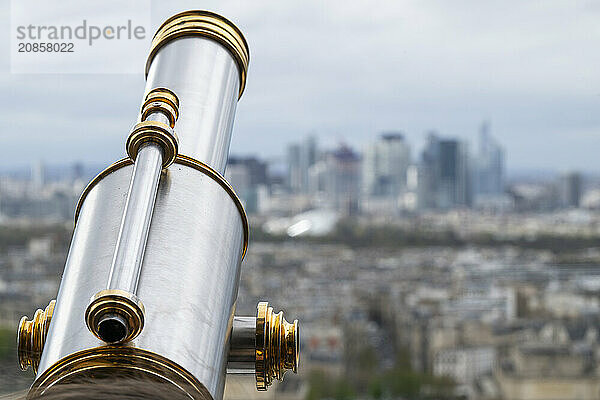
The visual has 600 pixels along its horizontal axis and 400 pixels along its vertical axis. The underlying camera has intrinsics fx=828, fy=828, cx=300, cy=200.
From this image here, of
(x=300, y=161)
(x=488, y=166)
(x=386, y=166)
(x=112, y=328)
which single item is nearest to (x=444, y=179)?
(x=488, y=166)

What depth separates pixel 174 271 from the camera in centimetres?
40

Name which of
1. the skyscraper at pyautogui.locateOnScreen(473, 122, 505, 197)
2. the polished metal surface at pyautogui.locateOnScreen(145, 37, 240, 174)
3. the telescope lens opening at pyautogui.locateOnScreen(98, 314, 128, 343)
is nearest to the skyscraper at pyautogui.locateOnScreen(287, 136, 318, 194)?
the skyscraper at pyautogui.locateOnScreen(473, 122, 505, 197)

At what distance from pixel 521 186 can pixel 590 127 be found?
0.84 m

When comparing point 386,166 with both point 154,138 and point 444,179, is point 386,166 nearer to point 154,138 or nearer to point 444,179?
point 444,179

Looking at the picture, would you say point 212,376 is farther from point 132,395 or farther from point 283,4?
point 283,4

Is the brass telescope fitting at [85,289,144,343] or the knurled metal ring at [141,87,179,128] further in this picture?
the knurled metal ring at [141,87,179,128]

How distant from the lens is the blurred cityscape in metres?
7.09

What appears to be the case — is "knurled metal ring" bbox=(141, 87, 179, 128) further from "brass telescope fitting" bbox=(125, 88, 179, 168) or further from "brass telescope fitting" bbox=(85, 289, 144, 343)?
"brass telescope fitting" bbox=(85, 289, 144, 343)

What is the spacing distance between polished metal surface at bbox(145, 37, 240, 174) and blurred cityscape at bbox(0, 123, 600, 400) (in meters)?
5.67

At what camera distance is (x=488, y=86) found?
875cm

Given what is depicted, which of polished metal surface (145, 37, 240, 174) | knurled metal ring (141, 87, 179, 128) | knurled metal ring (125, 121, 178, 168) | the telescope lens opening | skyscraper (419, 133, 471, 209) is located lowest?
the telescope lens opening

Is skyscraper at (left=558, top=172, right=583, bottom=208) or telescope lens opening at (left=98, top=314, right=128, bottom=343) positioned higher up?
skyscraper at (left=558, top=172, right=583, bottom=208)

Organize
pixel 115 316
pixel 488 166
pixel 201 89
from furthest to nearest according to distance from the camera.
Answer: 1. pixel 488 166
2. pixel 201 89
3. pixel 115 316

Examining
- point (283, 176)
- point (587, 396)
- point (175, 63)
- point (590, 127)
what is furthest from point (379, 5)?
point (175, 63)
